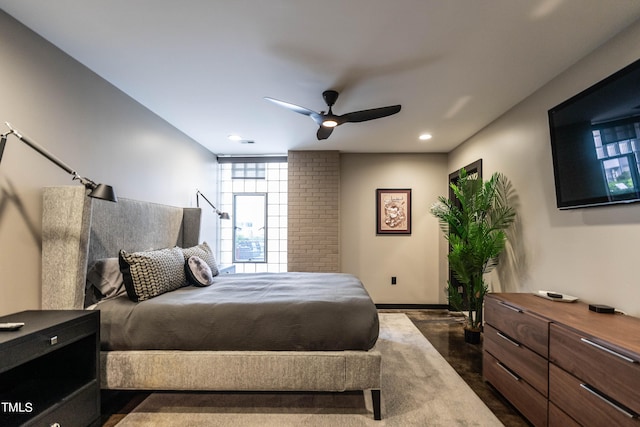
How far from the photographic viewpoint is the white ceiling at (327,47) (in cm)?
166

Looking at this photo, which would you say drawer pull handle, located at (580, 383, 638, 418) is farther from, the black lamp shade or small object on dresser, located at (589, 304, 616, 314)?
the black lamp shade

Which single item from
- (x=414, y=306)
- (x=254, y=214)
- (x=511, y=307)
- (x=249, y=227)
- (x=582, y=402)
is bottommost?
(x=414, y=306)

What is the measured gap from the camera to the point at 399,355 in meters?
2.96

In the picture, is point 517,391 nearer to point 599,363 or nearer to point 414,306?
point 599,363

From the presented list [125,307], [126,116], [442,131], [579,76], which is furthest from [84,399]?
[442,131]

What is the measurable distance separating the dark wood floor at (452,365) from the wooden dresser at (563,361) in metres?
0.09

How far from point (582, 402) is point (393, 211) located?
3544mm

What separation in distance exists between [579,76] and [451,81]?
0.85 meters

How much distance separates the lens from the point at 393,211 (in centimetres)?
489

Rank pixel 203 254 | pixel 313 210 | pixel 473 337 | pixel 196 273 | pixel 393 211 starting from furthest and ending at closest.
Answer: pixel 393 211, pixel 313 210, pixel 473 337, pixel 203 254, pixel 196 273

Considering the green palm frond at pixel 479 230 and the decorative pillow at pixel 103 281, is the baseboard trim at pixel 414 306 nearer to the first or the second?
the green palm frond at pixel 479 230

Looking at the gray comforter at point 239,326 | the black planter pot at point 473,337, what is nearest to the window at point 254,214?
the black planter pot at point 473,337

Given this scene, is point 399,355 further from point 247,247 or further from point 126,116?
point 126,116
